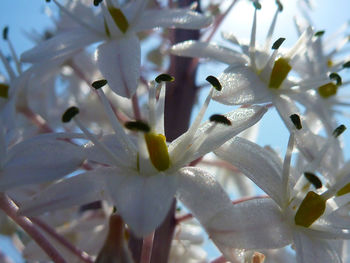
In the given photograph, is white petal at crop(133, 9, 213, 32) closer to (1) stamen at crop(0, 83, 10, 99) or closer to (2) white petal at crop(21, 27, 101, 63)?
(2) white petal at crop(21, 27, 101, 63)

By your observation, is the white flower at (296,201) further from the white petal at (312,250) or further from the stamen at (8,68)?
the stamen at (8,68)

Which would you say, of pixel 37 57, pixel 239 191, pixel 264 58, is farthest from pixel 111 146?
pixel 239 191

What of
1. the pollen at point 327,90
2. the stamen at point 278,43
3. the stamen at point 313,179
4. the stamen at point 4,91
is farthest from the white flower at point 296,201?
the stamen at point 4,91

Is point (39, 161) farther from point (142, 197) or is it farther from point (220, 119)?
point (220, 119)

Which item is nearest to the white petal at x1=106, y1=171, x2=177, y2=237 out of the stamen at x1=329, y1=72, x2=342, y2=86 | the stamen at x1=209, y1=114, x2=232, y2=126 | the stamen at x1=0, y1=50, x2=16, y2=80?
the stamen at x1=209, y1=114, x2=232, y2=126

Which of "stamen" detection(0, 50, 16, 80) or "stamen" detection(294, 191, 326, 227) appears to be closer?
"stamen" detection(294, 191, 326, 227)

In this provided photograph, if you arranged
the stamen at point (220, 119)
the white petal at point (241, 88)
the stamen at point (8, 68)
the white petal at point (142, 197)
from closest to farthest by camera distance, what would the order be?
the white petal at point (142, 197)
the stamen at point (220, 119)
the white petal at point (241, 88)
the stamen at point (8, 68)
